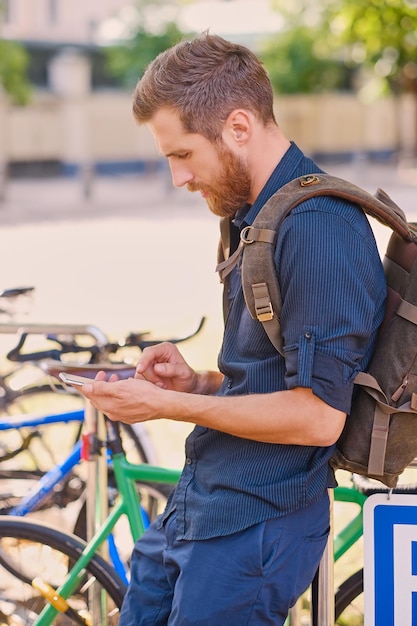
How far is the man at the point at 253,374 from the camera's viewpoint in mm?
2076

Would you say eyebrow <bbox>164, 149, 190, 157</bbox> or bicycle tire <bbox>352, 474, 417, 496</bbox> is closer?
eyebrow <bbox>164, 149, 190, 157</bbox>

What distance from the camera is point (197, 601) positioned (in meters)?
2.24

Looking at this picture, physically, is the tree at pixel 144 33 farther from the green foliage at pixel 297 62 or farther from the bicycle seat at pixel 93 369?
the bicycle seat at pixel 93 369

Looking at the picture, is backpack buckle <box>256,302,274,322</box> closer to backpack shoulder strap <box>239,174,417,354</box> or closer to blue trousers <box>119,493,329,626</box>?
backpack shoulder strap <box>239,174,417,354</box>

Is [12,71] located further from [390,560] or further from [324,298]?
[324,298]

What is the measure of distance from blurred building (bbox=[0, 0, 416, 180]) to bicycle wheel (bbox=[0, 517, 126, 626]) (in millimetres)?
28898

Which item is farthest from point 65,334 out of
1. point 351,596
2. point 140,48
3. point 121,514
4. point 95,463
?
point 140,48

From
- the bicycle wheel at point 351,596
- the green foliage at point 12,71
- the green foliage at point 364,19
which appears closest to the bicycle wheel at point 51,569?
the bicycle wheel at point 351,596

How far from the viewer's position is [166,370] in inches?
100

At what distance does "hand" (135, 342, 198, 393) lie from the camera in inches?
99.9

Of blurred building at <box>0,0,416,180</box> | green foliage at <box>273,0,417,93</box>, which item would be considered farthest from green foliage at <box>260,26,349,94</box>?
green foliage at <box>273,0,417,93</box>

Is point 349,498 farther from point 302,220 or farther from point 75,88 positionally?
point 75,88

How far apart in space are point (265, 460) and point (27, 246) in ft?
46.1

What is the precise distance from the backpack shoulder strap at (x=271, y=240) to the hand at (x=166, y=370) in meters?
0.47
